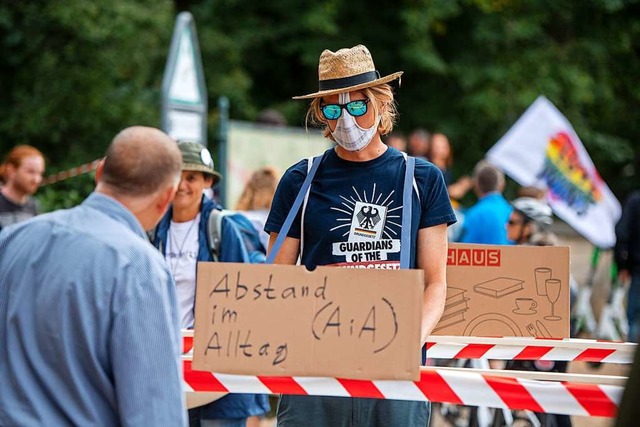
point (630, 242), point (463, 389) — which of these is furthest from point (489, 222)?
point (463, 389)

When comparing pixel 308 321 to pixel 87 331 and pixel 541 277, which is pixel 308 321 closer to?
pixel 87 331

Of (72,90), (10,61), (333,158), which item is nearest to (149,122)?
(72,90)

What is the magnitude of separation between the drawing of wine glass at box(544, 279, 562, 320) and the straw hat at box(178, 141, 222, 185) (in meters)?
2.01

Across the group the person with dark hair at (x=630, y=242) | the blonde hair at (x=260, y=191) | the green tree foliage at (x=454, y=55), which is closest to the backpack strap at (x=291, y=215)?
the blonde hair at (x=260, y=191)

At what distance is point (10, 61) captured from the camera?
17.0m

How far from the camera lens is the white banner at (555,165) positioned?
38.1ft

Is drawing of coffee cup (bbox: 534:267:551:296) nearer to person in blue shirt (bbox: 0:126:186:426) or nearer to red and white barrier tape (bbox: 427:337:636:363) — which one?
red and white barrier tape (bbox: 427:337:636:363)

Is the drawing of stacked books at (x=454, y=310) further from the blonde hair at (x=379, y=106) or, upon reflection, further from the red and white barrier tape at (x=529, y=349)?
the blonde hair at (x=379, y=106)

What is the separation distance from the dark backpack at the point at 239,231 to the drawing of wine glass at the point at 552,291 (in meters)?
1.68

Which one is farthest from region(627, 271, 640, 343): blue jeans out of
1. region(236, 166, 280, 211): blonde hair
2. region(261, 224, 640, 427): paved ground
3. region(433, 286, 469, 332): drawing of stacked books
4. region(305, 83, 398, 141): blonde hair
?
region(305, 83, 398, 141): blonde hair

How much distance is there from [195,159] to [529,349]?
6.89 feet

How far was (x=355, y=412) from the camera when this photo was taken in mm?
4125

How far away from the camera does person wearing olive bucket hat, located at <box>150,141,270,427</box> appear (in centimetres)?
571

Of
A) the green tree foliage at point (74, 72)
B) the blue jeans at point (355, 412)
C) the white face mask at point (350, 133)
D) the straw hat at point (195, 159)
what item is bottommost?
the blue jeans at point (355, 412)
